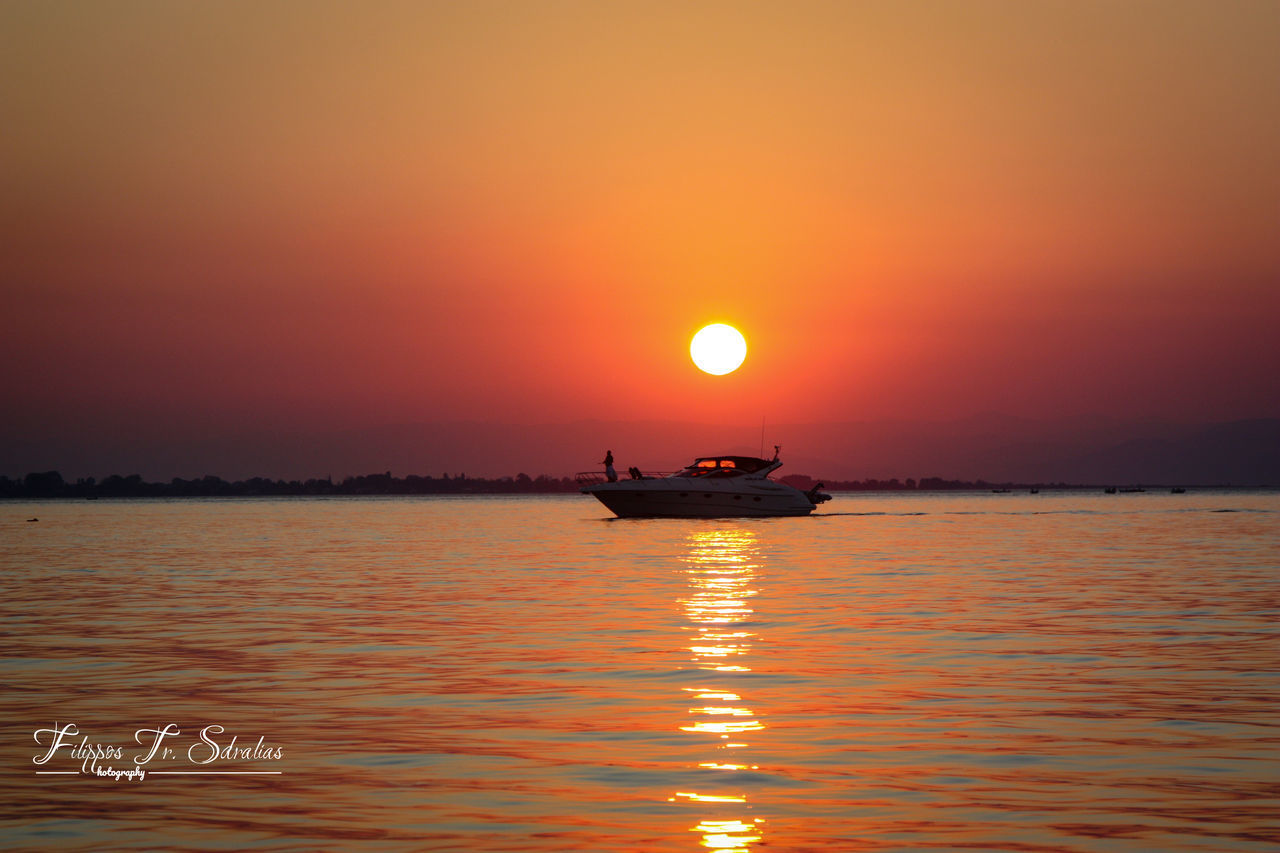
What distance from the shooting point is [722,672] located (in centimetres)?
1909

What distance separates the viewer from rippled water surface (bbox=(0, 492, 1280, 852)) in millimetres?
10734

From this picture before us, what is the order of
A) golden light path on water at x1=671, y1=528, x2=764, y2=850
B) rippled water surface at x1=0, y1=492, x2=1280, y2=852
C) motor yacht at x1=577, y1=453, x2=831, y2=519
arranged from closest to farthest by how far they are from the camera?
golden light path on water at x1=671, y1=528, x2=764, y2=850 < rippled water surface at x1=0, y1=492, x2=1280, y2=852 < motor yacht at x1=577, y1=453, x2=831, y2=519

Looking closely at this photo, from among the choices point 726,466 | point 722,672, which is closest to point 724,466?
point 726,466

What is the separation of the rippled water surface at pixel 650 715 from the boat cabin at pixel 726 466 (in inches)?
2012

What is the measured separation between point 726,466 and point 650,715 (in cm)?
7243

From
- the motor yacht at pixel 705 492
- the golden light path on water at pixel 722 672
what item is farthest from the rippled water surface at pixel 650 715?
the motor yacht at pixel 705 492

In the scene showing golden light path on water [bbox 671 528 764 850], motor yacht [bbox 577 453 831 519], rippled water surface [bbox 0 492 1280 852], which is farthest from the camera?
motor yacht [bbox 577 453 831 519]

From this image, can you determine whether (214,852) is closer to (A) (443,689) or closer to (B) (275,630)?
(A) (443,689)

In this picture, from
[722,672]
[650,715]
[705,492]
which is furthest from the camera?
[705,492]

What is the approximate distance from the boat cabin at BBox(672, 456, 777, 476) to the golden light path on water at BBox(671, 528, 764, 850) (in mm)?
40838

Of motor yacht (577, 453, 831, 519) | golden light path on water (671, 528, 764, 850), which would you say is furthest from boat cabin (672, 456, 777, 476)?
golden light path on water (671, 528, 764, 850)

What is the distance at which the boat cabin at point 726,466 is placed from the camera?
86938 mm

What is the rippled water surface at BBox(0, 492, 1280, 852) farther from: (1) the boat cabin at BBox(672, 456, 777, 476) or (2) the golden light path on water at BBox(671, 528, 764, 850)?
(1) the boat cabin at BBox(672, 456, 777, 476)

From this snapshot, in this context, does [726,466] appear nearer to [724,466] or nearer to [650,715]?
[724,466]
